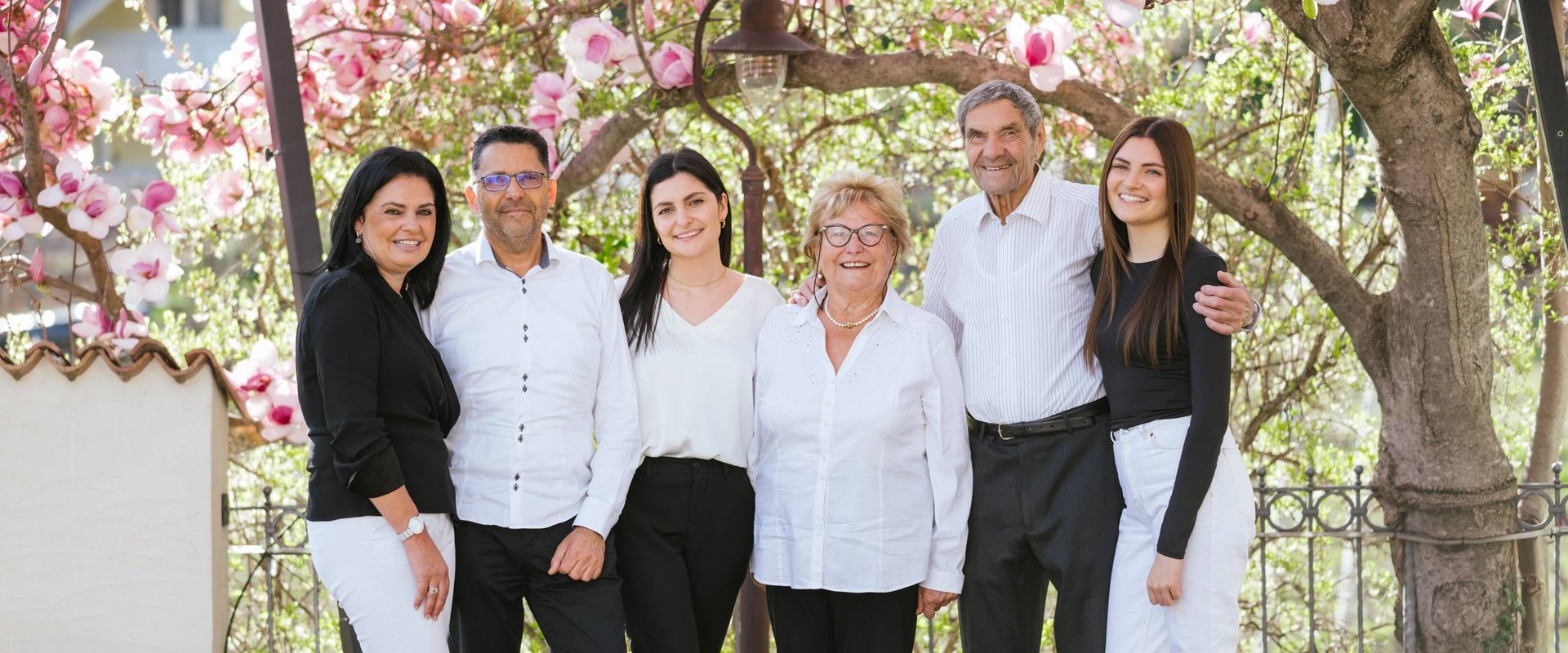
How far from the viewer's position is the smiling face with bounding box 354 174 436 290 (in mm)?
2691

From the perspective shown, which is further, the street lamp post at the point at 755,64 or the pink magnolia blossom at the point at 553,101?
the pink magnolia blossom at the point at 553,101

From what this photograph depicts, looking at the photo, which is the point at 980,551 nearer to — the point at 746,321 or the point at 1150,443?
the point at 1150,443

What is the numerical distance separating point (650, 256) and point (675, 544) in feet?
2.20

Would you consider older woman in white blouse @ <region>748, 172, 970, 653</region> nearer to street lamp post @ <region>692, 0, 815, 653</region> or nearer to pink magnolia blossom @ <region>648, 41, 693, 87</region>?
street lamp post @ <region>692, 0, 815, 653</region>

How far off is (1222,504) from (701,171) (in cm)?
Result: 135

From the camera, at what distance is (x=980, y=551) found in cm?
294

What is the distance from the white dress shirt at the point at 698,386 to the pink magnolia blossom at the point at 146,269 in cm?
166

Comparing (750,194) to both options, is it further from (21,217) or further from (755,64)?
(21,217)

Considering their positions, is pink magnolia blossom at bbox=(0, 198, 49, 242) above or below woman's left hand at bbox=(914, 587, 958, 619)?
above

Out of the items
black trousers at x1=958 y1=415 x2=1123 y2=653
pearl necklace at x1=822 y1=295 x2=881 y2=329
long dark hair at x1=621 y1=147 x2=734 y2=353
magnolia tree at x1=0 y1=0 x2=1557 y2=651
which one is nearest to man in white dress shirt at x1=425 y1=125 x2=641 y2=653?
long dark hair at x1=621 y1=147 x2=734 y2=353

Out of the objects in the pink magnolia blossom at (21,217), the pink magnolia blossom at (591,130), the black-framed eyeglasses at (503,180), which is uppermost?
the pink magnolia blossom at (591,130)

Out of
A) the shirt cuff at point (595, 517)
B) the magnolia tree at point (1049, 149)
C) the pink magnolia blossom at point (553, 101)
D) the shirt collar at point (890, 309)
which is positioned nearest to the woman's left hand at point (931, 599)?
the shirt collar at point (890, 309)

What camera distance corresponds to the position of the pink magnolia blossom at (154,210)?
381 centimetres

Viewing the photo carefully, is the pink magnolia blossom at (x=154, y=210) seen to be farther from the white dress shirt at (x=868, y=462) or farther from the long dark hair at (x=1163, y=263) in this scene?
the long dark hair at (x=1163, y=263)
